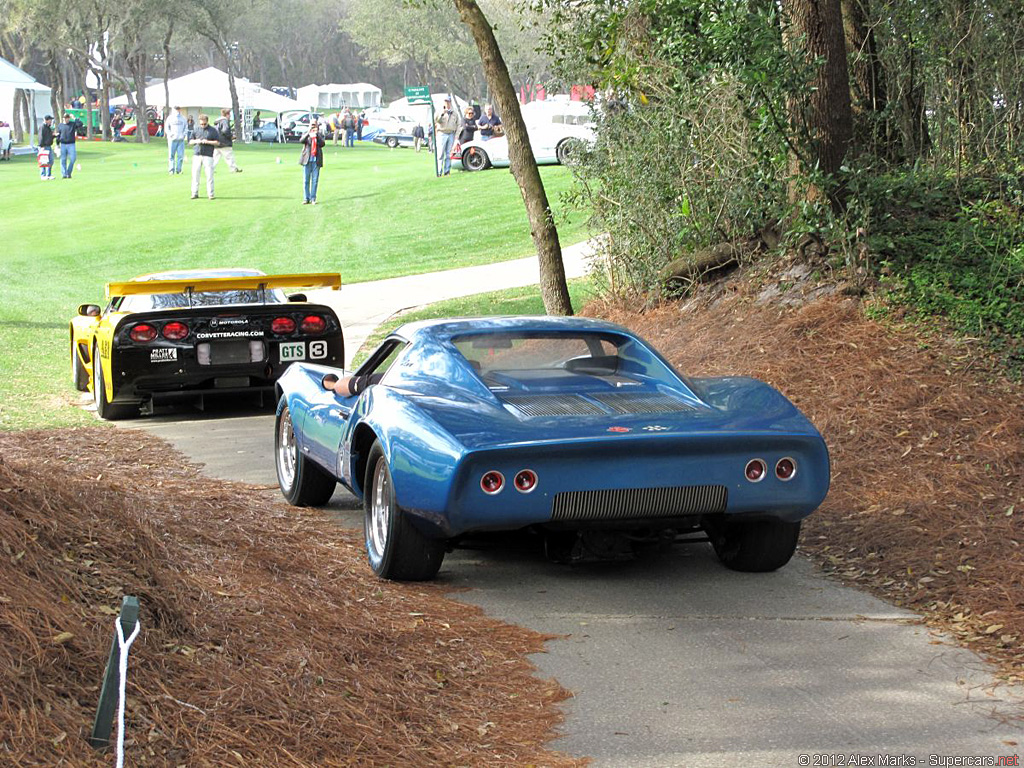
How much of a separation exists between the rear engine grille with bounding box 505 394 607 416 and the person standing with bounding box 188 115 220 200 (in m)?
26.9

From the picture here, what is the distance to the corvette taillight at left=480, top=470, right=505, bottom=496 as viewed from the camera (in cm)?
564

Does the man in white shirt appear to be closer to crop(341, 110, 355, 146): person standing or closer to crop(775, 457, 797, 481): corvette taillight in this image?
crop(341, 110, 355, 146): person standing

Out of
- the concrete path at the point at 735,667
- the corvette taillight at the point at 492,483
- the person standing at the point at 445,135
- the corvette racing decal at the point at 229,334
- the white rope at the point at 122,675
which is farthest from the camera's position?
the person standing at the point at 445,135

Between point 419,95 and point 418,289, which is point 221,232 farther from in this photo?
point 418,289

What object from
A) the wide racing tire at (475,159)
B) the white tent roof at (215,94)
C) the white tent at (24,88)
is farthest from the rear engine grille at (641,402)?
the white tent roof at (215,94)

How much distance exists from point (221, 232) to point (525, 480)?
982 inches

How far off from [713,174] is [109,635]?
9.86 meters

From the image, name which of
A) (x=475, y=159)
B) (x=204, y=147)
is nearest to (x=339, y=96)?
(x=475, y=159)

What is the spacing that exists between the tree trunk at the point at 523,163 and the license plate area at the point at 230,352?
375cm

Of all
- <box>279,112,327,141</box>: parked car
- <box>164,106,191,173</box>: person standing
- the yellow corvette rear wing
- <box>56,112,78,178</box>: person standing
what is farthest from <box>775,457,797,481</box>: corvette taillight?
<box>279,112,327,141</box>: parked car

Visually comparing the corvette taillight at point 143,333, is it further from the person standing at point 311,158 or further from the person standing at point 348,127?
the person standing at point 348,127

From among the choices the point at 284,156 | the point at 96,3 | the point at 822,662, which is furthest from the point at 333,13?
the point at 822,662

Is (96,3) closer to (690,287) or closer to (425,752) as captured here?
(690,287)

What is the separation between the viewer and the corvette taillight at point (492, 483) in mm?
5641
